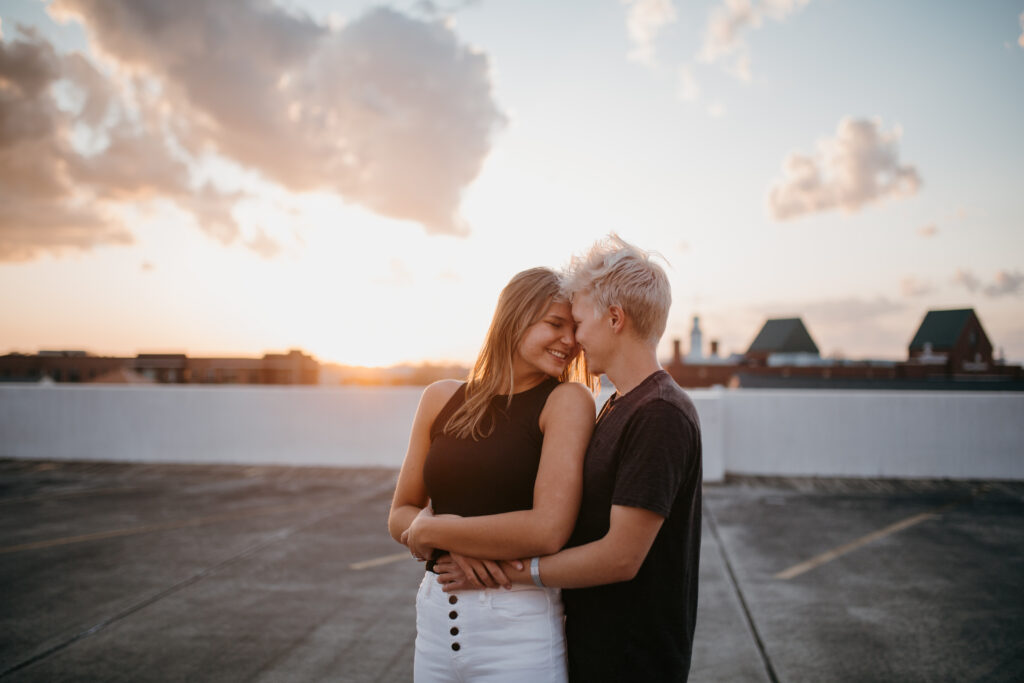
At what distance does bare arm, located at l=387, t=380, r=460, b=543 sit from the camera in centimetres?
197

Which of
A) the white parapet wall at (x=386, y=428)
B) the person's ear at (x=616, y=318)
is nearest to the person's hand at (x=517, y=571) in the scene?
the person's ear at (x=616, y=318)

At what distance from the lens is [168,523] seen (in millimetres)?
6934

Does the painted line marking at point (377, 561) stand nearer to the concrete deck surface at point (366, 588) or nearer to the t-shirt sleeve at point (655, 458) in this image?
the concrete deck surface at point (366, 588)

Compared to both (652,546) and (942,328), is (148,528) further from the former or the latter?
(942,328)

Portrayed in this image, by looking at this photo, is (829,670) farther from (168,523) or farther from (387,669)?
(168,523)

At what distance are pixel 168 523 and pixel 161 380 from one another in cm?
2914

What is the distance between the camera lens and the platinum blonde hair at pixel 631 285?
1.66 metres

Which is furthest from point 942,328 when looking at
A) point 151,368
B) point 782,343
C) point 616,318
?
point 616,318

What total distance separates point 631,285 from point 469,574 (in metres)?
0.88

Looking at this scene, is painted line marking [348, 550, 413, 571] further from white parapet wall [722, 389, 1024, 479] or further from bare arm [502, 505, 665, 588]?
white parapet wall [722, 389, 1024, 479]

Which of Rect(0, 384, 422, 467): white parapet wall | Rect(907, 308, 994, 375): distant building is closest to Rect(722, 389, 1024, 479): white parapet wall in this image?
Rect(0, 384, 422, 467): white parapet wall

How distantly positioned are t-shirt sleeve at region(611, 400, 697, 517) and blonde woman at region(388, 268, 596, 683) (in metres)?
0.17

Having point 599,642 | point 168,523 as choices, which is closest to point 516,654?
point 599,642

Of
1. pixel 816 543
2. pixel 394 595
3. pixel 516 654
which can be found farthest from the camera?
pixel 816 543
